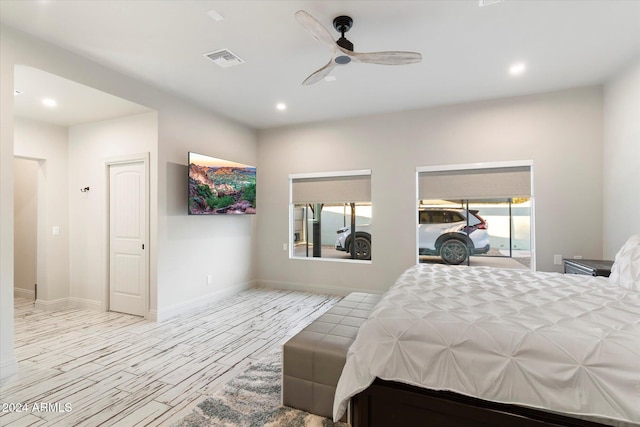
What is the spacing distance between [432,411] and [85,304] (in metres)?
4.86

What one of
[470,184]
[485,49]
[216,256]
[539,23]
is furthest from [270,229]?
[539,23]

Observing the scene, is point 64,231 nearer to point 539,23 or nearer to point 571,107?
point 539,23

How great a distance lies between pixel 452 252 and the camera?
5.39m

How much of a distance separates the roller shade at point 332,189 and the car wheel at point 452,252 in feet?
5.98

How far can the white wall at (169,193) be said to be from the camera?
2426 millimetres

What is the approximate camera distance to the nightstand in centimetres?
291

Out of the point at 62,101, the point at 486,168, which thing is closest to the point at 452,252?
the point at 486,168

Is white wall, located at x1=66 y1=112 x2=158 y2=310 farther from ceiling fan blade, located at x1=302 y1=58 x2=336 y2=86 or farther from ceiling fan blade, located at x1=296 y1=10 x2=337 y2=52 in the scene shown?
ceiling fan blade, located at x1=296 y1=10 x2=337 y2=52

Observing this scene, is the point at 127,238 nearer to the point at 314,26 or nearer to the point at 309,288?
the point at 309,288

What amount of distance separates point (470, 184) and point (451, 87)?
4.59 feet

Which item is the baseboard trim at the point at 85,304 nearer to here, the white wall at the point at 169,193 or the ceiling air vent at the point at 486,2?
the white wall at the point at 169,193

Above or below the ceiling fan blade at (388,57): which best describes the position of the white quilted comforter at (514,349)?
below

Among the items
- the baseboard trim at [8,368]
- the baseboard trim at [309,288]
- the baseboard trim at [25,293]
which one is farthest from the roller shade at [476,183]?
the baseboard trim at [25,293]

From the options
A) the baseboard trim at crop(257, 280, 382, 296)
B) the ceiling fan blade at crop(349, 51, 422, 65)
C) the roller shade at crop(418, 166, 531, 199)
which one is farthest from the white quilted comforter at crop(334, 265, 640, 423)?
the baseboard trim at crop(257, 280, 382, 296)
